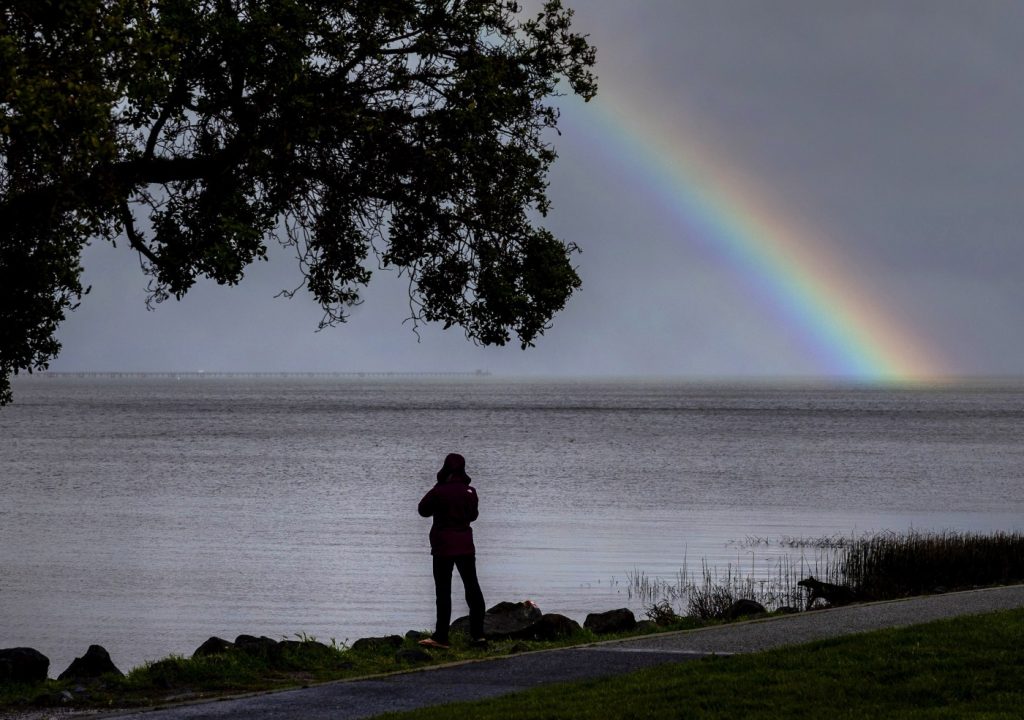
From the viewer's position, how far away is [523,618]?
1781 cm

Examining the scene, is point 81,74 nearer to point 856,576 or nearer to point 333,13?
point 333,13

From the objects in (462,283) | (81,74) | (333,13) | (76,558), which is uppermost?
(333,13)

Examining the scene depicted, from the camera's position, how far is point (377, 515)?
45.5m

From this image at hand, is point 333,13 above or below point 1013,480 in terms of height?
above

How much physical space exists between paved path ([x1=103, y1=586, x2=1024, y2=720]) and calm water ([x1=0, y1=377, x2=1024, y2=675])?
908 cm

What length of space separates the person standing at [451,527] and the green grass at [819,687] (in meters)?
3.52

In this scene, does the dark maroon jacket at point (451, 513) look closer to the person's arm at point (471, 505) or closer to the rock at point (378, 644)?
the person's arm at point (471, 505)

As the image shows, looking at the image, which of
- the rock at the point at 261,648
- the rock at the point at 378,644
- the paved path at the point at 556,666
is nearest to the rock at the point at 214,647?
the rock at the point at 261,648

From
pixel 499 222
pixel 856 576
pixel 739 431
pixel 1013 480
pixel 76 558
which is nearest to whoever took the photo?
pixel 499 222

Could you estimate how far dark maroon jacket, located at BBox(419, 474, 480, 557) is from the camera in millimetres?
14562

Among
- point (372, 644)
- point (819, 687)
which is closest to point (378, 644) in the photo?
point (372, 644)

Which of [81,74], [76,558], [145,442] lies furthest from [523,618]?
[145,442]

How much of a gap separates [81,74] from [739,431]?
4368 inches

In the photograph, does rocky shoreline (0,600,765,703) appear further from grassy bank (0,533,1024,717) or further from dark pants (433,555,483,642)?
dark pants (433,555,483,642)
